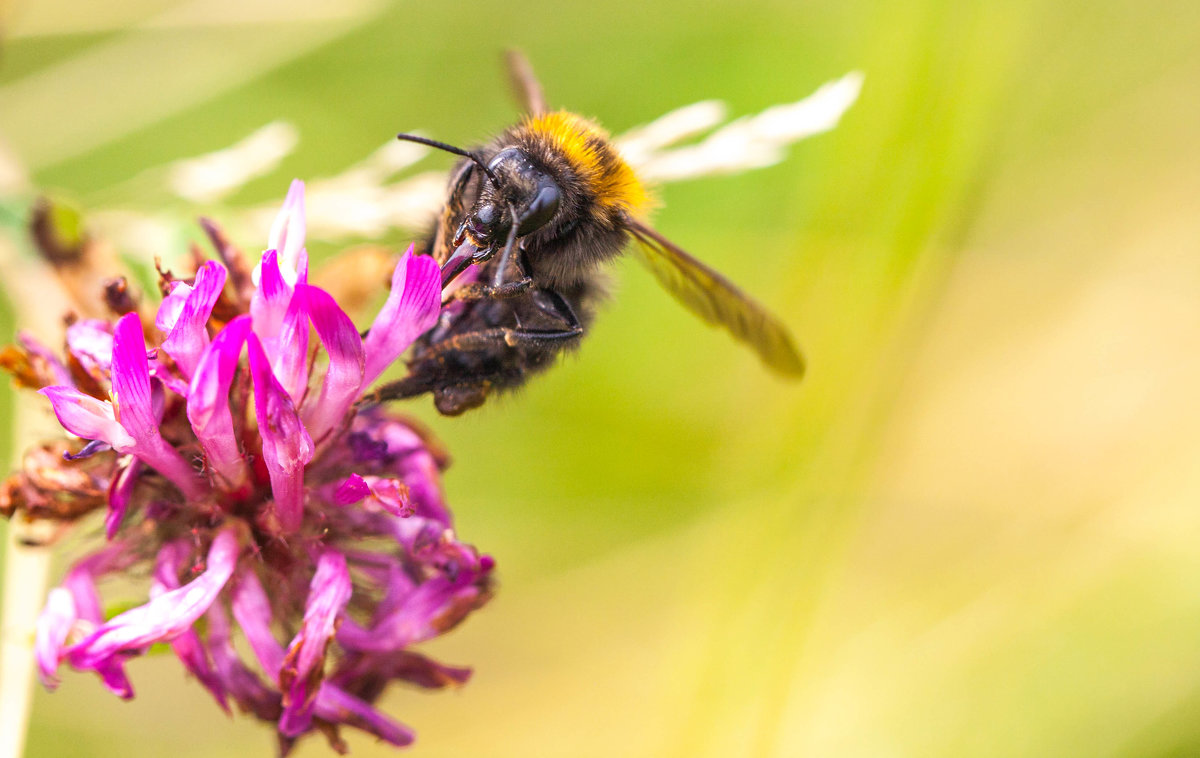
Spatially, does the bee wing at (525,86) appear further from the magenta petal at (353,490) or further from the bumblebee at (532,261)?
the magenta petal at (353,490)

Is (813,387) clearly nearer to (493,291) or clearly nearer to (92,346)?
(493,291)

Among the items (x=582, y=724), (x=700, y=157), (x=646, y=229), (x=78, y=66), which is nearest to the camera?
(x=646, y=229)

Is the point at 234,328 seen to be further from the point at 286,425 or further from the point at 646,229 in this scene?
the point at 646,229

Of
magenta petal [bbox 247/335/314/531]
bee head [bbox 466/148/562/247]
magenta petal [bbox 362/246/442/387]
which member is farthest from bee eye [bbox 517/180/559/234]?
magenta petal [bbox 247/335/314/531]

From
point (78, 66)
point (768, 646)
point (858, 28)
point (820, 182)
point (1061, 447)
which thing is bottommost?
point (768, 646)

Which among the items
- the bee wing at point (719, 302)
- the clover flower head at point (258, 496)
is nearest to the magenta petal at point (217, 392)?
the clover flower head at point (258, 496)

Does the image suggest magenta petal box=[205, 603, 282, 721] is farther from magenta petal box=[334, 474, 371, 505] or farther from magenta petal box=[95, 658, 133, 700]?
magenta petal box=[334, 474, 371, 505]

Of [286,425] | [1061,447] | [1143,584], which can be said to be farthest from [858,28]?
[286,425]
